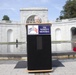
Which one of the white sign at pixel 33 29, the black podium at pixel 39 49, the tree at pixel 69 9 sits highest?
the tree at pixel 69 9

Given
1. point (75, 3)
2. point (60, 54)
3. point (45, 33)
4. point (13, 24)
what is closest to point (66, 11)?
point (75, 3)

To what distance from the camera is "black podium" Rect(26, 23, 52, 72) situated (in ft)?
25.8

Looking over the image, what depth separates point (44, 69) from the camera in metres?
7.85

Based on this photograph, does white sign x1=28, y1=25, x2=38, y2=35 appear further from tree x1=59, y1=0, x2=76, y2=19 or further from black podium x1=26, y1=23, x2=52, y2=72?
tree x1=59, y1=0, x2=76, y2=19

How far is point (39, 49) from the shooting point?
25.9 feet

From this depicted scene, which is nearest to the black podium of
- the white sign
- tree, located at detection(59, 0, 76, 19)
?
the white sign

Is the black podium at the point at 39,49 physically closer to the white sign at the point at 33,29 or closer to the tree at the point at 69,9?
the white sign at the point at 33,29

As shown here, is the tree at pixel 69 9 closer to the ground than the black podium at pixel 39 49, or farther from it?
farther from it

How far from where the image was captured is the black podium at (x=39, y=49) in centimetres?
786

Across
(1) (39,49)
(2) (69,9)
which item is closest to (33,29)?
(1) (39,49)

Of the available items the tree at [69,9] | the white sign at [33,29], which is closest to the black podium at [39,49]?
the white sign at [33,29]

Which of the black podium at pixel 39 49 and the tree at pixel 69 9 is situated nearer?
the black podium at pixel 39 49

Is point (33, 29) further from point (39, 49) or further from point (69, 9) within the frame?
point (69, 9)

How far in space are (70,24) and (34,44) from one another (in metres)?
26.5
